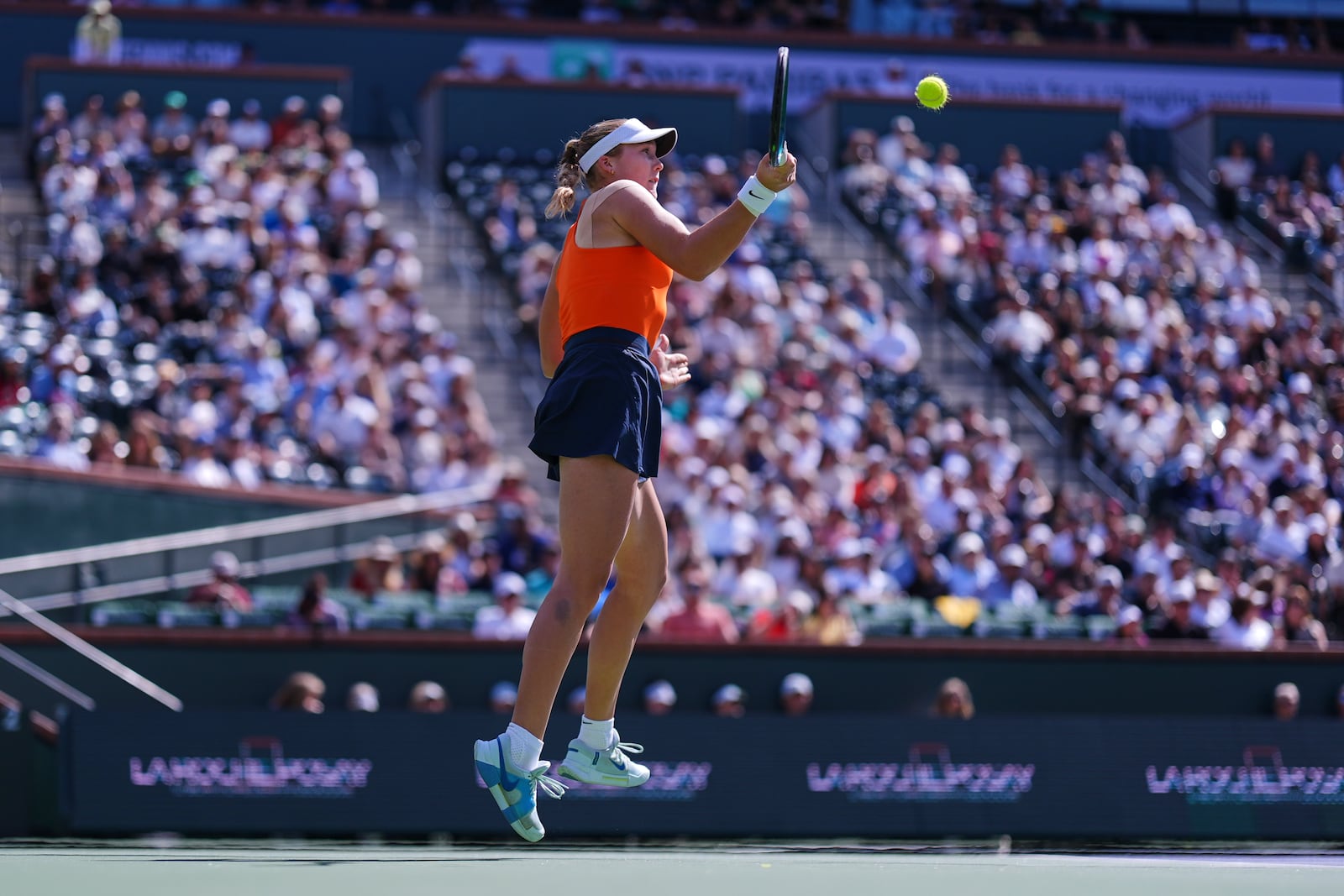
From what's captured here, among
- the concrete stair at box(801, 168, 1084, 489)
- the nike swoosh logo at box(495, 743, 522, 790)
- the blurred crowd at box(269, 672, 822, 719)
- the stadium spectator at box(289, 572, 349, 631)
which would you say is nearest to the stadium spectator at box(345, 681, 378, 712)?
the blurred crowd at box(269, 672, 822, 719)

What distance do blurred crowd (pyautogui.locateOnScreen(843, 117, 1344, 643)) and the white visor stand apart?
9.60 m

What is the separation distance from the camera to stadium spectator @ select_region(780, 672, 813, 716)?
12.2 m

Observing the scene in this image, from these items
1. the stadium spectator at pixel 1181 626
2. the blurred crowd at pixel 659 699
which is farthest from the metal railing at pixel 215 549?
the stadium spectator at pixel 1181 626

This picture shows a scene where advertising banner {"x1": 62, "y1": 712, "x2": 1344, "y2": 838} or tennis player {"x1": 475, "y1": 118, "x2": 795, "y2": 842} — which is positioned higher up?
tennis player {"x1": 475, "y1": 118, "x2": 795, "y2": 842}

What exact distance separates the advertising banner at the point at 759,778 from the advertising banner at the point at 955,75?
14.4m

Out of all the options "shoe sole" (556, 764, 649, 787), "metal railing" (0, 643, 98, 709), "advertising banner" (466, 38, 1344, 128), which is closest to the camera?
"shoe sole" (556, 764, 649, 787)

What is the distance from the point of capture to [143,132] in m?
19.1

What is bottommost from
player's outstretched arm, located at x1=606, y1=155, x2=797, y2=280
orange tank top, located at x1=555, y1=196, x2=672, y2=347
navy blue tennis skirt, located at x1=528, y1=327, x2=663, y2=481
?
navy blue tennis skirt, located at x1=528, y1=327, x2=663, y2=481

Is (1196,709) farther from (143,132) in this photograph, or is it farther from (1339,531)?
(143,132)

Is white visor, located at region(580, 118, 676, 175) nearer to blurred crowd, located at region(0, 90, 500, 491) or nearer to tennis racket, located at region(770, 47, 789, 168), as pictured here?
tennis racket, located at region(770, 47, 789, 168)

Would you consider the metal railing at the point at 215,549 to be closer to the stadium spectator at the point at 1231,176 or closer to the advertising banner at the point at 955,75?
the advertising banner at the point at 955,75

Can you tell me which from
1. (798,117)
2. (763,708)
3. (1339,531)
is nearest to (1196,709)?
(763,708)

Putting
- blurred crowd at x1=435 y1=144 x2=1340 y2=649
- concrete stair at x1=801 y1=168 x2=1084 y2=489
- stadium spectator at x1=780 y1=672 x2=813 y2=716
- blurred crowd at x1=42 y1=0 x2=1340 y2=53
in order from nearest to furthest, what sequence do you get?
stadium spectator at x1=780 y1=672 x2=813 y2=716 < blurred crowd at x1=435 y1=144 x2=1340 y2=649 < concrete stair at x1=801 y1=168 x2=1084 y2=489 < blurred crowd at x1=42 y1=0 x2=1340 y2=53

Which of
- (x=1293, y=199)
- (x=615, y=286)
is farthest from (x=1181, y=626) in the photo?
(x=1293, y=199)
